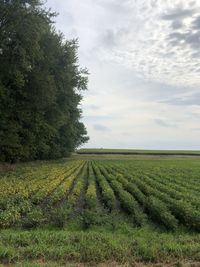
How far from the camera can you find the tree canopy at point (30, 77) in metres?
33.8

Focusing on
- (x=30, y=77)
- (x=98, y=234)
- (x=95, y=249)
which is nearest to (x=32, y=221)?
(x=98, y=234)

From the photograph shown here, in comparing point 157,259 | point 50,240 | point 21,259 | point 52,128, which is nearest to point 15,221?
point 50,240

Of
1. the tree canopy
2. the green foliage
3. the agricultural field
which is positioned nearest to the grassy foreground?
the agricultural field

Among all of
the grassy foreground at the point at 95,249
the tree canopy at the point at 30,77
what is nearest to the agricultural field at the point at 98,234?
the grassy foreground at the point at 95,249

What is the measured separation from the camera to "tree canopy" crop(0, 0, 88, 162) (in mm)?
33781

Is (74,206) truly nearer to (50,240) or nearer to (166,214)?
(166,214)

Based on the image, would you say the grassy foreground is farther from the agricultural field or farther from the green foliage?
the green foliage

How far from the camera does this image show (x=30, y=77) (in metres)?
40.0

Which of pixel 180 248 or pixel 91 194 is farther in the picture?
pixel 91 194

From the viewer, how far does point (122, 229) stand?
12289mm

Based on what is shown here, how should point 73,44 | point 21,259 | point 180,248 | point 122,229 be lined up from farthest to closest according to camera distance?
point 73,44 < point 122,229 < point 180,248 < point 21,259

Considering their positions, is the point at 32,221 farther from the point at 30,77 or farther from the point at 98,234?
the point at 30,77

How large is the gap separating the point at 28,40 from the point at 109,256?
26.9 metres

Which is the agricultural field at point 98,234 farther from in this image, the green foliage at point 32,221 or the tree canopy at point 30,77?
the tree canopy at point 30,77
